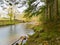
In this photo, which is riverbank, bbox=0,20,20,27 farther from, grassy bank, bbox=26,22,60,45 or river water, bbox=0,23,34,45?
grassy bank, bbox=26,22,60,45

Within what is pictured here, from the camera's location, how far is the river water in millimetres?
1912

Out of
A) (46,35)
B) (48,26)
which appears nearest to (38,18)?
(48,26)

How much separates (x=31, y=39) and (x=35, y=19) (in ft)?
1.05

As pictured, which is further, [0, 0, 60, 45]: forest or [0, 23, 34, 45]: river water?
[0, 0, 60, 45]: forest

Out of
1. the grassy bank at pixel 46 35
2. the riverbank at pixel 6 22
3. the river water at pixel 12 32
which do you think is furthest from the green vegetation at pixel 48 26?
the riverbank at pixel 6 22

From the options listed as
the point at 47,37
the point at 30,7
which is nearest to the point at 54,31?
the point at 47,37

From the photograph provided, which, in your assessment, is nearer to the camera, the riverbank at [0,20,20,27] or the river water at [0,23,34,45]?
the river water at [0,23,34,45]

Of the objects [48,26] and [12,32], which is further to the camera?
[48,26]

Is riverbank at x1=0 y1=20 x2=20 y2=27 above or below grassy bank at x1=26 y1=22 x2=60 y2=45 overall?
above

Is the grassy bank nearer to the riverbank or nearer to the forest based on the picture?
the forest

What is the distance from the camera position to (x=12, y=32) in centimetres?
202

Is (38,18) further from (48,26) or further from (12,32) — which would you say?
(12,32)

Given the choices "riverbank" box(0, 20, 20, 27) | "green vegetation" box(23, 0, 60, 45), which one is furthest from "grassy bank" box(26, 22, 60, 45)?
"riverbank" box(0, 20, 20, 27)

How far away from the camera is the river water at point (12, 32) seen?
1912 millimetres
